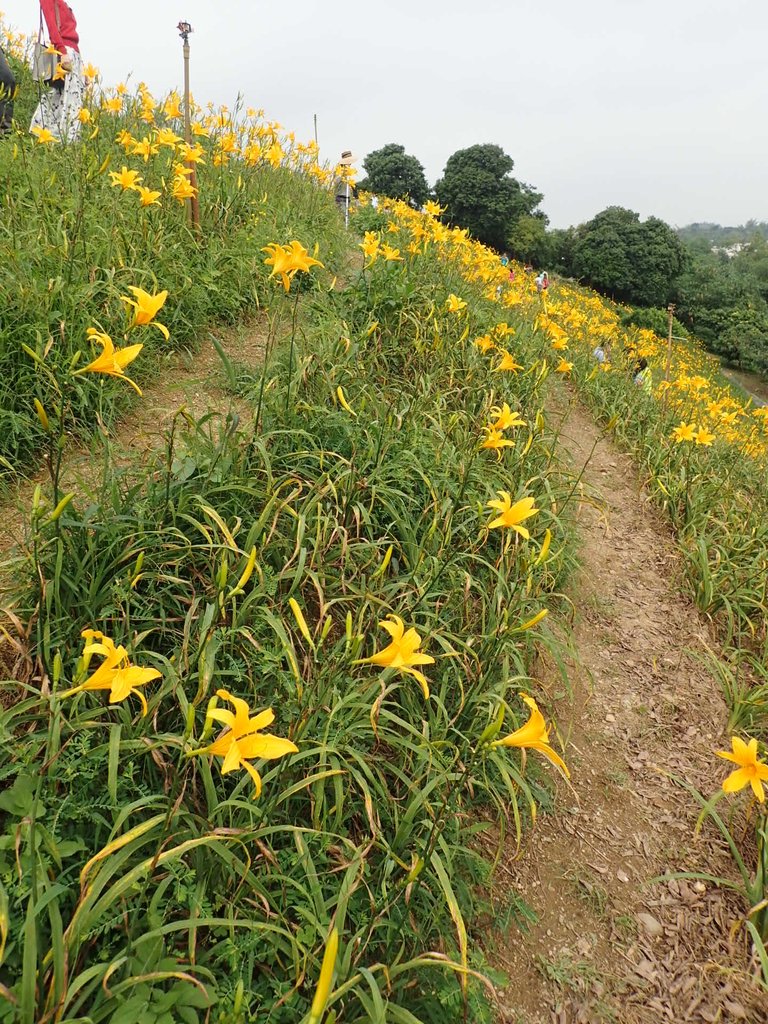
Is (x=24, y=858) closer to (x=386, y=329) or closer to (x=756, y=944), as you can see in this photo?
(x=756, y=944)

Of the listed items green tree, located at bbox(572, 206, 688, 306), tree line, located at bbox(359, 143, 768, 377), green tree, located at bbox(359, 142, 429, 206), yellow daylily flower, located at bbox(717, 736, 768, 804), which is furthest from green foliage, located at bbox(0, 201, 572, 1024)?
green tree, located at bbox(359, 142, 429, 206)

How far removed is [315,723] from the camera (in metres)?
1.60

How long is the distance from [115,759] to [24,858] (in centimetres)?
23

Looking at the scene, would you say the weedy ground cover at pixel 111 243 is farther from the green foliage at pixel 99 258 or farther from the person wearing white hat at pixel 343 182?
the person wearing white hat at pixel 343 182

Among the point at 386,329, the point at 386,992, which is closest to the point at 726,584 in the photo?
the point at 386,329

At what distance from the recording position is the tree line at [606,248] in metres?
23.6

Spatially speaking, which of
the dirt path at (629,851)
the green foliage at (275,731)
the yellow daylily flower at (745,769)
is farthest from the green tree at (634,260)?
the yellow daylily flower at (745,769)

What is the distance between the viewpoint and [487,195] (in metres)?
27.5

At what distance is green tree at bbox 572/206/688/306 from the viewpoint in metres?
24.6

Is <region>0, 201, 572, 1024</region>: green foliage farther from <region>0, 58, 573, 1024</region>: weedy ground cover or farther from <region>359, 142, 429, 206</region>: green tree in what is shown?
<region>359, 142, 429, 206</region>: green tree

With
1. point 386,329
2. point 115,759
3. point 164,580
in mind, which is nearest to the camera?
point 115,759

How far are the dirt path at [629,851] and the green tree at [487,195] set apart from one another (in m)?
27.6

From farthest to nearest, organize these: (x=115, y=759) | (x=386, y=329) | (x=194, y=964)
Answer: (x=386, y=329)
(x=115, y=759)
(x=194, y=964)

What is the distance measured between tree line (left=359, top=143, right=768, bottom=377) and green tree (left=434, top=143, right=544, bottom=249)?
0.04m
